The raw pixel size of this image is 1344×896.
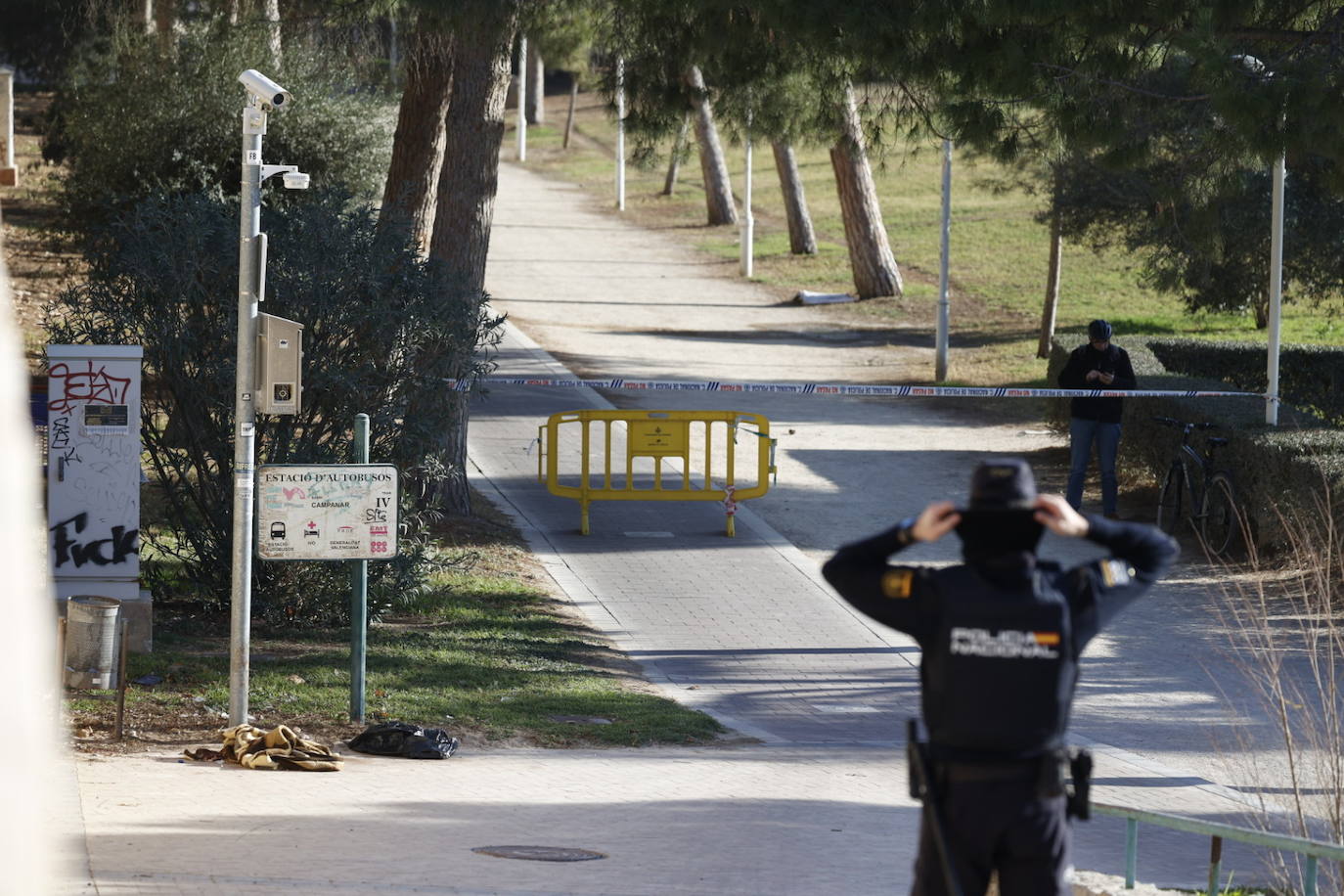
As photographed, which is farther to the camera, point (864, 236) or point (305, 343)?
point (864, 236)

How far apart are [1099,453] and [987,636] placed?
460 inches

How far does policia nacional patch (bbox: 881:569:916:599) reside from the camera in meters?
4.17

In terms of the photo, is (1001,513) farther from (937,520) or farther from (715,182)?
(715,182)

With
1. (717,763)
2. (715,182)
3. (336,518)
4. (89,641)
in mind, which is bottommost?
(717,763)

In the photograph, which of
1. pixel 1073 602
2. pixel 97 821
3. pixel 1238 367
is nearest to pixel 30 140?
pixel 1238 367

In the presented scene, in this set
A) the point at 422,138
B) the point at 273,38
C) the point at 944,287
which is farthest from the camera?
the point at 944,287

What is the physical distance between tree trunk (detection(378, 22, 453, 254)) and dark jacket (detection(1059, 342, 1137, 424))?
6102 mm

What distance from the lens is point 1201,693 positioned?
414 inches

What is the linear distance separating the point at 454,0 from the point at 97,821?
24.0 feet

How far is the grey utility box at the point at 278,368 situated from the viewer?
28.3ft

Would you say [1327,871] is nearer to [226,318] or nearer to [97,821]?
[97,821]

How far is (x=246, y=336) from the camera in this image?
8.58m

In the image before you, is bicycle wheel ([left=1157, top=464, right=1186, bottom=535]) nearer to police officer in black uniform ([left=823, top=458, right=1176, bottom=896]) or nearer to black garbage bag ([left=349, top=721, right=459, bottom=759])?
black garbage bag ([left=349, top=721, right=459, bottom=759])

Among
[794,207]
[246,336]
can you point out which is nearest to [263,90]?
[246,336]
